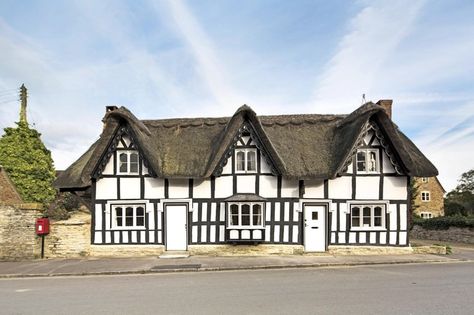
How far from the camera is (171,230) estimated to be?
16297mm

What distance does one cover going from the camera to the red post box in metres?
15.1

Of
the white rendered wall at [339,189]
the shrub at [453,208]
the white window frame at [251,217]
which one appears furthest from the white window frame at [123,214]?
the shrub at [453,208]

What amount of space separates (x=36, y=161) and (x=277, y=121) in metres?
Result: 26.3

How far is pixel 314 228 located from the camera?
16.2 metres

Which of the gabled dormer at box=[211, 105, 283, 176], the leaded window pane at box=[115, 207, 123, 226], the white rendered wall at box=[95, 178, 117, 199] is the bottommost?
the leaded window pane at box=[115, 207, 123, 226]

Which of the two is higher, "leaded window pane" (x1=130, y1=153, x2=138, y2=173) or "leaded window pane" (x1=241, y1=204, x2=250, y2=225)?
"leaded window pane" (x1=130, y1=153, x2=138, y2=173)

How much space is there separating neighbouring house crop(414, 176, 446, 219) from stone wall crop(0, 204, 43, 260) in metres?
44.5

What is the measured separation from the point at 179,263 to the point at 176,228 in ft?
8.90

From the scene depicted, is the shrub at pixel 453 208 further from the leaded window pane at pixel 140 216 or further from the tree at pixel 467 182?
the leaded window pane at pixel 140 216

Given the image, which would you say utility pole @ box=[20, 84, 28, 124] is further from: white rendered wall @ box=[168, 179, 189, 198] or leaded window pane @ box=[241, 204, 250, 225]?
leaded window pane @ box=[241, 204, 250, 225]

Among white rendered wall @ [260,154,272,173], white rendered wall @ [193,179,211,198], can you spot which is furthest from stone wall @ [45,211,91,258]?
white rendered wall @ [260,154,272,173]

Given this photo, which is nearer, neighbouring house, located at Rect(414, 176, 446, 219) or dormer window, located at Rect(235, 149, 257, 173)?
dormer window, located at Rect(235, 149, 257, 173)

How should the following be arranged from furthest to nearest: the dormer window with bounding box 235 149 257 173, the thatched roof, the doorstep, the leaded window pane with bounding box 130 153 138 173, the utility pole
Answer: the utility pole < the leaded window pane with bounding box 130 153 138 173 < the dormer window with bounding box 235 149 257 173 < the thatched roof < the doorstep

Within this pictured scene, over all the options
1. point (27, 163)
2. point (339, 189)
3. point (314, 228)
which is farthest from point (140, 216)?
point (27, 163)
